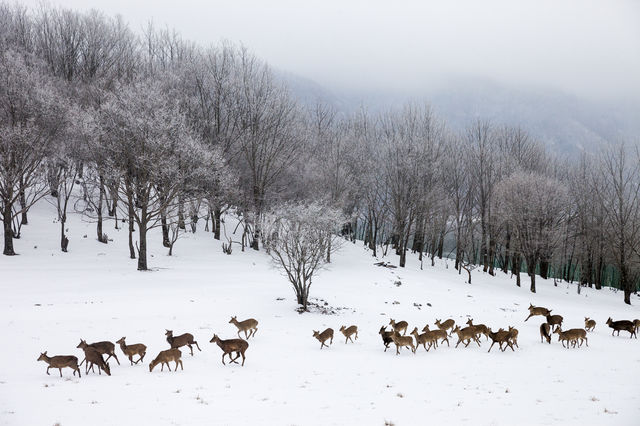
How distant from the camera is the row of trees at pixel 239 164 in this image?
2675cm

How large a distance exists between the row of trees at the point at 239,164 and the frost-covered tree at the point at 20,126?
0.37ft

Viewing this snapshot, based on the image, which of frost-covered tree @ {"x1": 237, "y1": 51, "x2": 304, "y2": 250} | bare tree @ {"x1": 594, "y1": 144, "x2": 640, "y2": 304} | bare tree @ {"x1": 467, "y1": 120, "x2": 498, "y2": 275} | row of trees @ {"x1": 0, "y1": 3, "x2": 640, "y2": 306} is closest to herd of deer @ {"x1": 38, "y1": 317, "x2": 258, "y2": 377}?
row of trees @ {"x1": 0, "y1": 3, "x2": 640, "y2": 306}

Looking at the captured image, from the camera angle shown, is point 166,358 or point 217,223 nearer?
point 166,358

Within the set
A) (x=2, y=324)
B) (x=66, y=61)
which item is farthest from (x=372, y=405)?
(x=66, y=61)

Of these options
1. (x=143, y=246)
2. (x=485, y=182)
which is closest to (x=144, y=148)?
(x=143, y=246)

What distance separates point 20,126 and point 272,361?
24431mm

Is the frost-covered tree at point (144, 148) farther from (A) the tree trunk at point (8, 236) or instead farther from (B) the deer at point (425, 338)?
(B) the deer at point (425, 338)

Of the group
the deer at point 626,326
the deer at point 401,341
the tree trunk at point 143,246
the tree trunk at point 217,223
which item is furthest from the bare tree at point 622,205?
the tree trunk at point 143,246

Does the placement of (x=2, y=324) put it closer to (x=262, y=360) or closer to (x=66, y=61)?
(x=262, y=360)

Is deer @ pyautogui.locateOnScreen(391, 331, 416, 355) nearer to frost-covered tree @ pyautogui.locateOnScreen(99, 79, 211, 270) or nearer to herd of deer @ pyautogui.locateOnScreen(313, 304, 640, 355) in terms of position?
herd of deer @ pyautogui.locateOnScreen(313, 304, 640, 355)

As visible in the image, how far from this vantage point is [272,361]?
12500 mm

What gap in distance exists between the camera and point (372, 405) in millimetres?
8969

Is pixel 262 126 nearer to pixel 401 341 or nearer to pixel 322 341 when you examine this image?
pixel 322 341

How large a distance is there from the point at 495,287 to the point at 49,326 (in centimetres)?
3500
